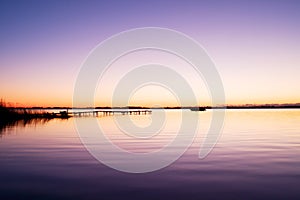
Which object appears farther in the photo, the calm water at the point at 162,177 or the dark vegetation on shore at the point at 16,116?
the dark vegetation on shore at the point at 16,116

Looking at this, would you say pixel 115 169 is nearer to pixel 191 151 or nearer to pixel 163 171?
pixel 163 171

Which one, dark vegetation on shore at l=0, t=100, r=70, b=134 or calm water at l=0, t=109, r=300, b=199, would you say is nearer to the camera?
calm water at l=0, t=109, r=300, b=199

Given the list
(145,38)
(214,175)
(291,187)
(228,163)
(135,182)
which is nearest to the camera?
(291,187)

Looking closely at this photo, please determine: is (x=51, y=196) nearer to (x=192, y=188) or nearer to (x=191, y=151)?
(x=192, y=188)

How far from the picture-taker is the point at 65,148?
77.9 feet

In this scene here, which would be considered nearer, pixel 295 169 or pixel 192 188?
pixel 192 188

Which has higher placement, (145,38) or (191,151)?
(145,38)

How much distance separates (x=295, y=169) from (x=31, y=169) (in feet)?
39.9

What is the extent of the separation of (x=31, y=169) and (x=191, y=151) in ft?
33.2

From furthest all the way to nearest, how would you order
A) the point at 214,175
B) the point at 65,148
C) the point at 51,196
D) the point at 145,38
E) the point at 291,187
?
the point at 145,38 → the point at 65,148 → the point at 214,175 → the point at 291,187 → the point at 51,196

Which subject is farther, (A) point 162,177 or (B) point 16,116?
(B) point 16,116

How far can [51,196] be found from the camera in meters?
10.9

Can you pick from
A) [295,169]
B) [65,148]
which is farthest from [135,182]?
[65,148]

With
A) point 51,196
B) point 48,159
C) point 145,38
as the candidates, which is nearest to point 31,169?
point 48,159
